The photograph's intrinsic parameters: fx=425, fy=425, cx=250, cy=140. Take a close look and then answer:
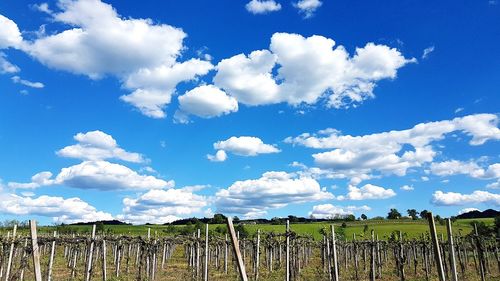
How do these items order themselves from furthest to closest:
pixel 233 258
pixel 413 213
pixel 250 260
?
pixel 413 213 → pixel 250 260 → pixel 233 258

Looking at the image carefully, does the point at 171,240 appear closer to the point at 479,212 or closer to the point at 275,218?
the point at 275,218

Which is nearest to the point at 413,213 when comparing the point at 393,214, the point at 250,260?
the point at 393,214

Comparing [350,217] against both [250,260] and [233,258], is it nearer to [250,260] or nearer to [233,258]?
[250,260]

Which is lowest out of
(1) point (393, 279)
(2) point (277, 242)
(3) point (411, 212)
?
(1) point (393, 279)

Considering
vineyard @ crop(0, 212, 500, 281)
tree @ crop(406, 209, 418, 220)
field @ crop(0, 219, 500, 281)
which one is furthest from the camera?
tree @ crop(406, 209, 418, 220)

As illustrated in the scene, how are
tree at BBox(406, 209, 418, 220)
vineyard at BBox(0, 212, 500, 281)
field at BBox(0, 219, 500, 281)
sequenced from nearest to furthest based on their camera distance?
vineyard at BBox(0, 212, 500, 281) → field at BBox(0, 219, 500, 281) → tree at BBox(406, 209, 418, 220)

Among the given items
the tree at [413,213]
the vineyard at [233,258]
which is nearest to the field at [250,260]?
the vineyard at [233,258]

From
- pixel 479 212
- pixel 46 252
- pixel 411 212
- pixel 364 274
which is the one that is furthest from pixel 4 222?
pixel 479 212

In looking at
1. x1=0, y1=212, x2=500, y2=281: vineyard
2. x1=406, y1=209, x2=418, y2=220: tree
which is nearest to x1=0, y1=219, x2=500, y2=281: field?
x1=0, y1=212, x2=500, y2=281: vineyard

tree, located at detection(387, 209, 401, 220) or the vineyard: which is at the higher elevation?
tree, located at detection(387, 209, 401, 220)

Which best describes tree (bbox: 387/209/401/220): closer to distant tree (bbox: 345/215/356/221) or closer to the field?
distant tree (bbox: 345/215/356/221)

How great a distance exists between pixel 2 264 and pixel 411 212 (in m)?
110

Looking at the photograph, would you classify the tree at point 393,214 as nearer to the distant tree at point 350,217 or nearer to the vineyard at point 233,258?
the distant tree at point 350,217

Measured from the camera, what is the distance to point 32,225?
779cm
